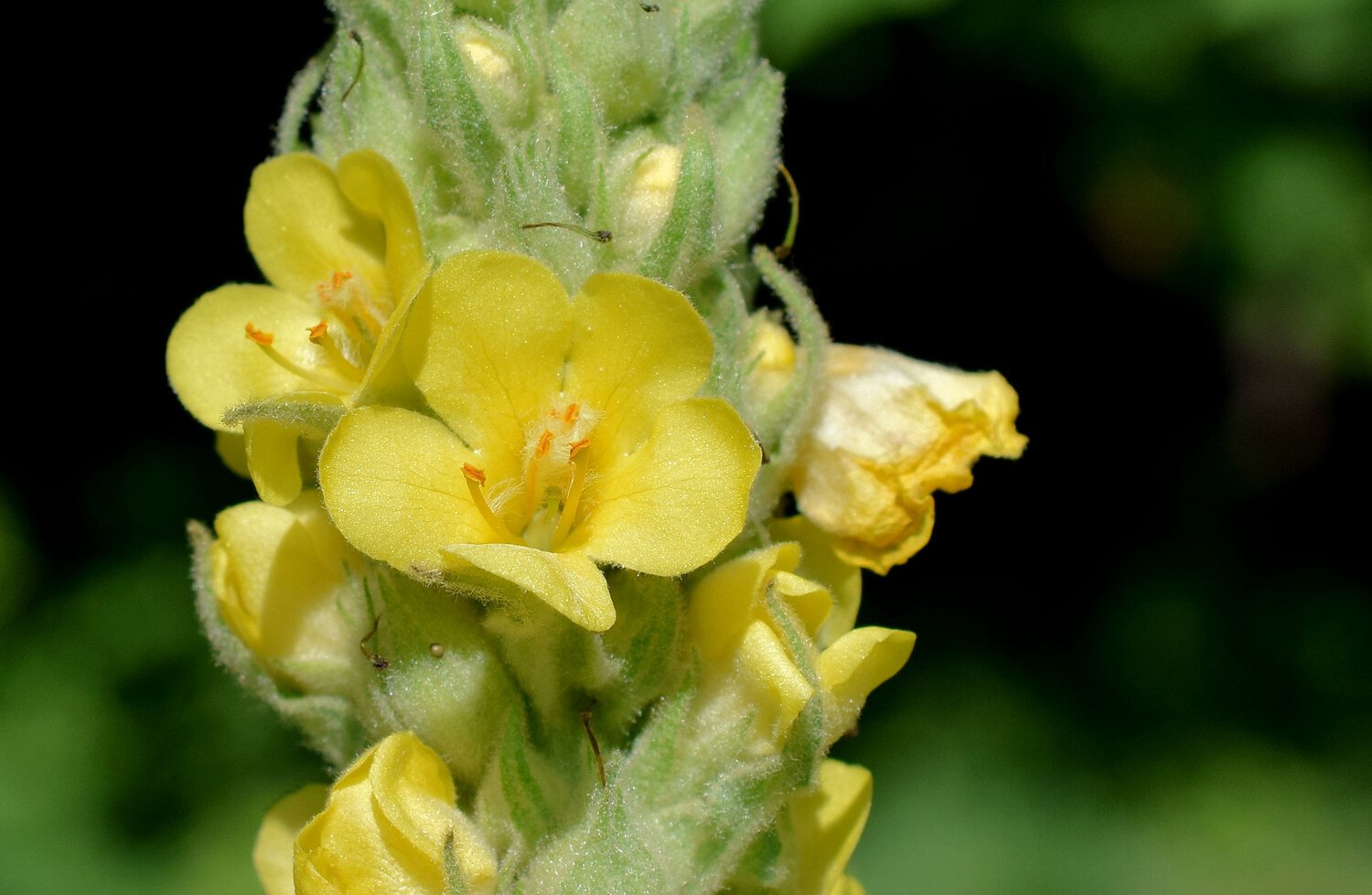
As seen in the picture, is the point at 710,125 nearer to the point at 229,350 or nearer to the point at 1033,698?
the point at 229,350

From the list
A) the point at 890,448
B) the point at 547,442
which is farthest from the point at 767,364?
the point at 547,442

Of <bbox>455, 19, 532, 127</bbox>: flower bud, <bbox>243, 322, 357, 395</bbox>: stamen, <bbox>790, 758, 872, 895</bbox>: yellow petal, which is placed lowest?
<bbox>790, 758, 872, 895</bbox>: yellow petal

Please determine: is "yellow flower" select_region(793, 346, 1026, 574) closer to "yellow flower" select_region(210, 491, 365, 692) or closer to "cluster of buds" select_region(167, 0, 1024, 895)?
"cluster of buds" select_region(167, 0, 1024, 895)

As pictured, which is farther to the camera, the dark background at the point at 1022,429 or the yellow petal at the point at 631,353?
the dark background at the point at 1022,429

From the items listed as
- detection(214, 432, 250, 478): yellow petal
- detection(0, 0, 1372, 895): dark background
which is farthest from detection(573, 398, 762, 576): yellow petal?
detection(0, 0, 1372, 895): dark background

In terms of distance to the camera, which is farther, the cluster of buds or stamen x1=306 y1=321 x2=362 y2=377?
stamen x1=306 y1=321 x2=362 y2=377

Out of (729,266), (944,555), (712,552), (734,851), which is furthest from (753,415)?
(944,555)

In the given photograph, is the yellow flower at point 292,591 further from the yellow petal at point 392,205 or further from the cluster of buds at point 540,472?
the yellow petal at point 392,205

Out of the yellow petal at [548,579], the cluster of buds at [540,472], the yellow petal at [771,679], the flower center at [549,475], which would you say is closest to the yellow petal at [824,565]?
the cluster of buds at [540,472]
